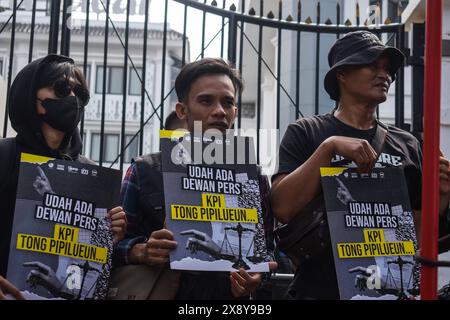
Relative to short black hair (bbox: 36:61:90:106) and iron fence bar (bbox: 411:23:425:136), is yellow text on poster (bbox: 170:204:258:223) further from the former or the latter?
iron fence bar (bbox: 411:23:425:136)

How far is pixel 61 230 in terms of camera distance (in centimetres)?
203

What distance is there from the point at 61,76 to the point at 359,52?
1.13 metres

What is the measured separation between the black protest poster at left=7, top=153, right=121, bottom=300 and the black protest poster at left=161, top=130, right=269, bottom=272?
8.9 inches

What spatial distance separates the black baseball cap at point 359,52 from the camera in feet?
7.85

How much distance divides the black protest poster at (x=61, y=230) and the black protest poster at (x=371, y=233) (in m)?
0.77

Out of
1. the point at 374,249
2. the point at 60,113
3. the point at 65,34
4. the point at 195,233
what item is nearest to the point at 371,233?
Answer: the point at 374,249

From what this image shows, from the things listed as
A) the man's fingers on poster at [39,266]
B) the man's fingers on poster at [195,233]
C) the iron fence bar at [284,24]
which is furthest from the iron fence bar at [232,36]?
the man's fingers on poster at [39,266]

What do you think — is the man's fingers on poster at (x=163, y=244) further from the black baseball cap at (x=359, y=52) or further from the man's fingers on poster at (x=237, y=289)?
the black baseball cap at (x=359, y=52)

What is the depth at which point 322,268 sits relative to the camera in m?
2.18

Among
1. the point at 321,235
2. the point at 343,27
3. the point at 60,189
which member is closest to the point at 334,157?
the point at 321,235

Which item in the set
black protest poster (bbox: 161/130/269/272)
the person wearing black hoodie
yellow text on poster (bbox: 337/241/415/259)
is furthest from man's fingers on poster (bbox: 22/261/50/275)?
yellow text on poster (bbox: 337/241/415/259)

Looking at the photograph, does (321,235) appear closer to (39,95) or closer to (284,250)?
(284,250)

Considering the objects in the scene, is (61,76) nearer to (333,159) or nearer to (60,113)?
(60,113)

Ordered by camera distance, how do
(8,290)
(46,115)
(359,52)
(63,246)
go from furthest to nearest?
1. (359,52)
2. (46,115)
3. (63,246)
4. (8,290)
